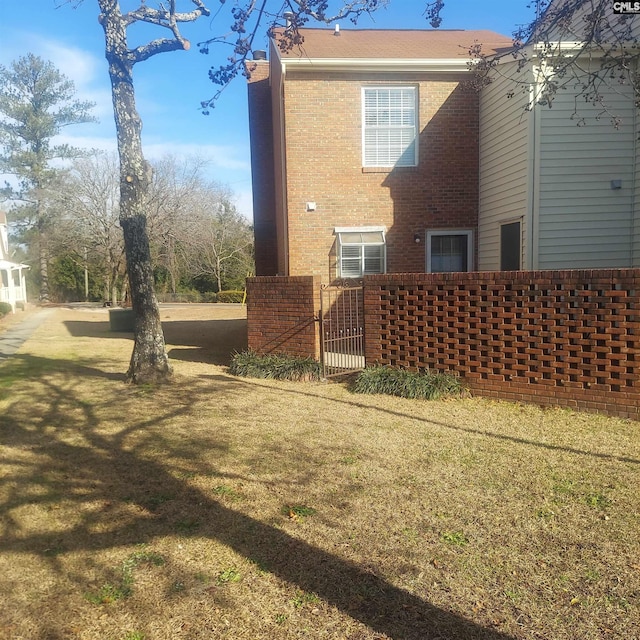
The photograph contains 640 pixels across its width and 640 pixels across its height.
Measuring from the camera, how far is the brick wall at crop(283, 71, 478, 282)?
1178 centimetres

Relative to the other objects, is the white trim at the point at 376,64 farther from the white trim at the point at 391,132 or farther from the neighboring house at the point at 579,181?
the neighboring house at the point at 579,181

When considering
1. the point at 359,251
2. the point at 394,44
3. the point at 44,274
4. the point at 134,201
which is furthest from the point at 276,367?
the point at 44,274

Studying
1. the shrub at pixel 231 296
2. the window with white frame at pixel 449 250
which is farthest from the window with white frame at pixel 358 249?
the shrub at pixel 231 296

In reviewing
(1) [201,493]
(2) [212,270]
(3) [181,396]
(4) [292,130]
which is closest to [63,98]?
(2) [212,270]

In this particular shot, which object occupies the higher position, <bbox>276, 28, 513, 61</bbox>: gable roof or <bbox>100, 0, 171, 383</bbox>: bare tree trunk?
<bbox>276, 28, 513, 61</bbox>: gable roof

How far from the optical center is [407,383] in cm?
780

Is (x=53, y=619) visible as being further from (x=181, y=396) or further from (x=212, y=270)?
(x=212, y=270)

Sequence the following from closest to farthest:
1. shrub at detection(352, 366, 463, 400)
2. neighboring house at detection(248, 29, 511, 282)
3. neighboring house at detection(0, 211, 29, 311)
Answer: shrub at detection(352, 366, 463, 400)
neighboring house at detection(248, 29, 511, 282)
neighboring house at detection(0, 211, 29, 311)

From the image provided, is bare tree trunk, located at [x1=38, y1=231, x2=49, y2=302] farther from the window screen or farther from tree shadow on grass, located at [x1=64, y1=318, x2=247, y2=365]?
the window screen

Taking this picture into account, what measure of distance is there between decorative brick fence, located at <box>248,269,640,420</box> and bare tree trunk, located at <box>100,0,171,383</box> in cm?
347

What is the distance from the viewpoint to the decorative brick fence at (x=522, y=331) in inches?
254

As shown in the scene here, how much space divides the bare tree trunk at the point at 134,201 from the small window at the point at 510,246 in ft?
22.2

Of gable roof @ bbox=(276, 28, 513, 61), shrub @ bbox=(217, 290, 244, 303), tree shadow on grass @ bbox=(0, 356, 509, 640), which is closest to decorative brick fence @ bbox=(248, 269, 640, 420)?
tree shadow on grass @ bbox=(0, 356, 509, 640)

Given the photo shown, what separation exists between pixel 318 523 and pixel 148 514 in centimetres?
128
